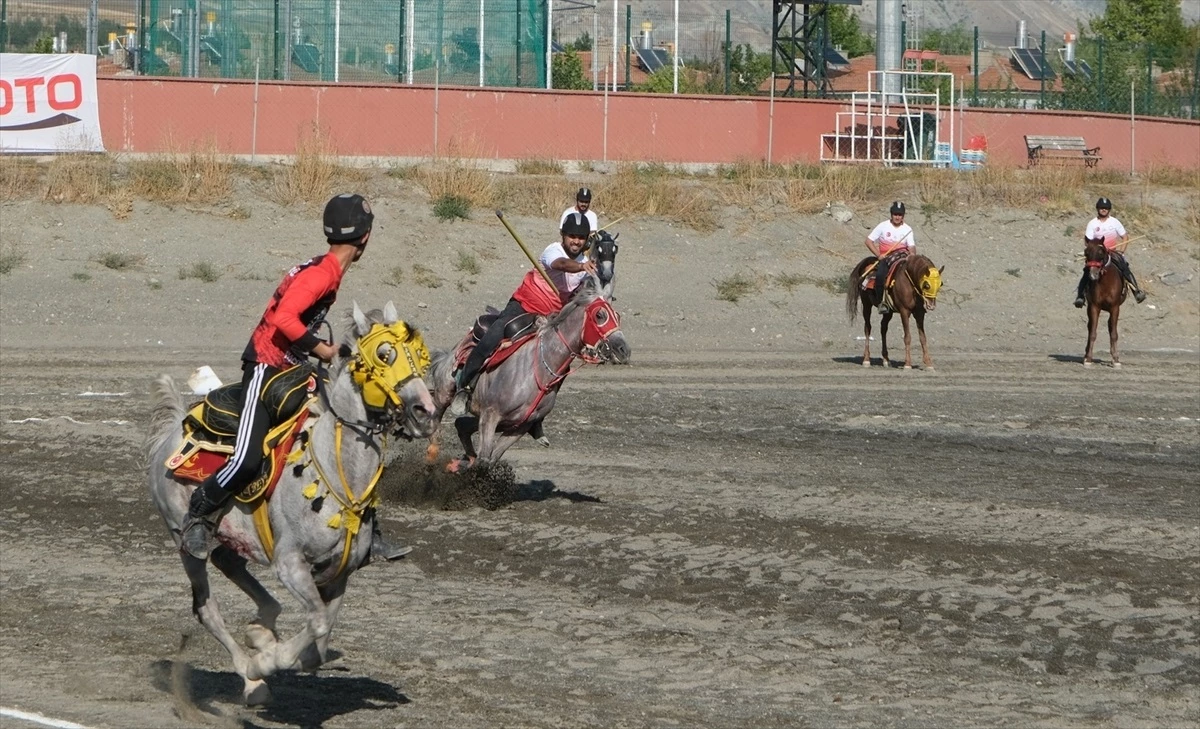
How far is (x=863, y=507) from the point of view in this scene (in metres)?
13.0

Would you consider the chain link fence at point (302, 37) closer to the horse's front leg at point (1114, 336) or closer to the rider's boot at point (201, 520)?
the horse's front leg at point (1114, 336)

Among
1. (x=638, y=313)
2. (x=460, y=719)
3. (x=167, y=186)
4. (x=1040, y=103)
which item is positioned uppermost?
(x=1040, y=103)

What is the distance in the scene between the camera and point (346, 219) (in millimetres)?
7520

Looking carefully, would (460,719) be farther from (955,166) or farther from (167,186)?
(955,166)

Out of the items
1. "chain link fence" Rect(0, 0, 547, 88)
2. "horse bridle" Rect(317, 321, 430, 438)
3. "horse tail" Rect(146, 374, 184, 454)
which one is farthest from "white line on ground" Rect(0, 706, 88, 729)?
"chain link fence" Rect(0, 0, 547, 88)

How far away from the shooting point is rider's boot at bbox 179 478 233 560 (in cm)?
747

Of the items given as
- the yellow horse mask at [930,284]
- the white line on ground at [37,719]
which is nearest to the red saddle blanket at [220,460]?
the white line on ground at [37,719]

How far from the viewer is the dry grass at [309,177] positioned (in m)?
28.5

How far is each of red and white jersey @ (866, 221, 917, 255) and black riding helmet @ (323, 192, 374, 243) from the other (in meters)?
17.7

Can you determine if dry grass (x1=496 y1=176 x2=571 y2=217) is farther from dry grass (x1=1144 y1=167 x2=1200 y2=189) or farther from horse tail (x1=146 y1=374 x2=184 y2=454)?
horse tail (x1=146 y1=374 x2=184 y2=454)

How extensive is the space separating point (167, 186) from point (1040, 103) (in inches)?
945

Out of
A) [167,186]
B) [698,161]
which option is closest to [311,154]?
[167,186]

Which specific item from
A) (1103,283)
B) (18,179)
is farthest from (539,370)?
(18,179)

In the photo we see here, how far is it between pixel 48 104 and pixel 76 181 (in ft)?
7.92
